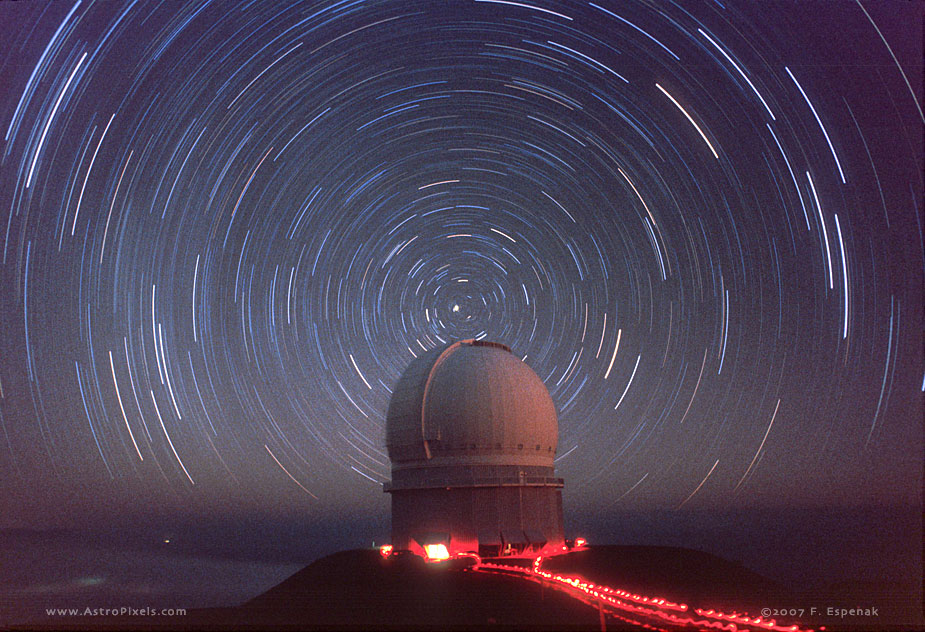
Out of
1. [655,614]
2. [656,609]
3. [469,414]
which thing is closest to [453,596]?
[656,609]

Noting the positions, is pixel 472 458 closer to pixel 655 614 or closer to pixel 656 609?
pixel 656 609

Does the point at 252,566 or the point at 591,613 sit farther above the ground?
the point at 591,613

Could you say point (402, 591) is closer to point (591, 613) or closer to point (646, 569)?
→ point (591, 613)

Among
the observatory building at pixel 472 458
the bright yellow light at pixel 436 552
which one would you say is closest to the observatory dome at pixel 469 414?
the observatory building at pixel 472 458

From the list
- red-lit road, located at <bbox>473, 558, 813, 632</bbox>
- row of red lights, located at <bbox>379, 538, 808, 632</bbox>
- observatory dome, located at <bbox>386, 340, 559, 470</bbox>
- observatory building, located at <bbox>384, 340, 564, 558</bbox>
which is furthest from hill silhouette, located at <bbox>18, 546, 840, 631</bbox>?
observatory dome, located at <bbox>386, 340, 559, 470</bbox>

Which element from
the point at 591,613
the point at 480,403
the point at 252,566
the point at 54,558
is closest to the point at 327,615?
the point at 591,613

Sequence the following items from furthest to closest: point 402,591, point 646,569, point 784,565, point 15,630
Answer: point 784,565 < point 646,569 < point 402,591 < point 15,630
